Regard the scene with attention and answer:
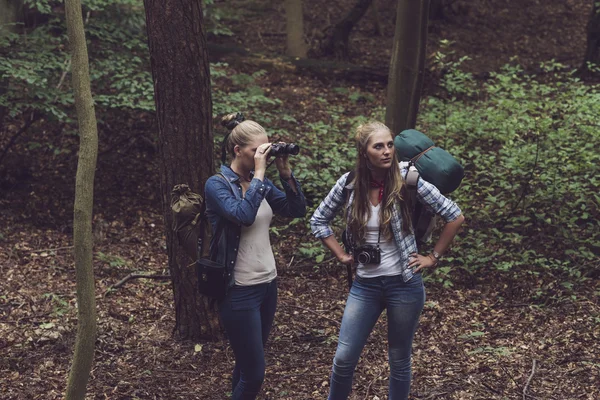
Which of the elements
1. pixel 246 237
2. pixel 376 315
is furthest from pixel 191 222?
pixel 376 315

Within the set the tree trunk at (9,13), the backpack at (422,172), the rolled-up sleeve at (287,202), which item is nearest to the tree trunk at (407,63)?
the backpack at (422,172)

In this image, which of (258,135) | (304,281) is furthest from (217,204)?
(304,281)

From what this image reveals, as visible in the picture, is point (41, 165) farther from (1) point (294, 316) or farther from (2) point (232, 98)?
(1) point (294, 316)

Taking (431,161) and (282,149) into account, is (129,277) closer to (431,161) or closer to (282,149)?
(282,149)

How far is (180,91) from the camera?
594cm

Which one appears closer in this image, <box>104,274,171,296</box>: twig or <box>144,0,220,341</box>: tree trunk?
<box>144,0,220,341</box>: tree trunk

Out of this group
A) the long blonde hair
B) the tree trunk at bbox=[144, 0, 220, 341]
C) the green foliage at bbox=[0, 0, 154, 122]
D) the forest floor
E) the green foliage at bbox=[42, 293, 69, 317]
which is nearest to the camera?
the long blonde hair

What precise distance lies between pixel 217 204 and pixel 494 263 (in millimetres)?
4795

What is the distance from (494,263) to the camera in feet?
26.1

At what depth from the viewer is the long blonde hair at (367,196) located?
4152mm

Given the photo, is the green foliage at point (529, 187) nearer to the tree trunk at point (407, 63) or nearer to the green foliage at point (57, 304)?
the tree trunk at point (407, 63)

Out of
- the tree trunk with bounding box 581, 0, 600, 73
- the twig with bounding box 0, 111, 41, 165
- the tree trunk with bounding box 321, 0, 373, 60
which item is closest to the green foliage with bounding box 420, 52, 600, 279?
the tree trunk with bounding box 581, 0, 600, 73

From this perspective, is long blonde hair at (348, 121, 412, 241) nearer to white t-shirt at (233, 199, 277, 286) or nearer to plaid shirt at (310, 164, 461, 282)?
plaid shirt at (310, 164, 461, 282)

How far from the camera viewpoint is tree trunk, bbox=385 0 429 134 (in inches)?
323
